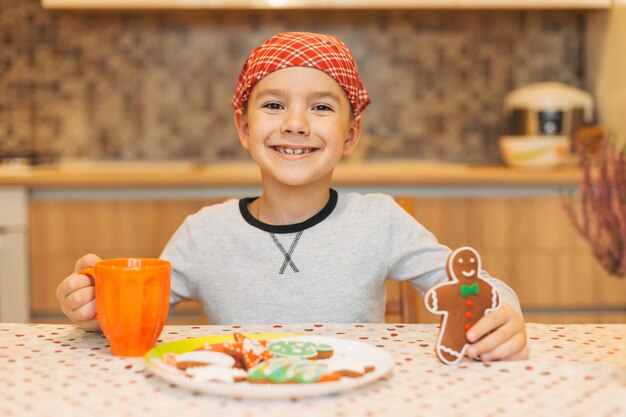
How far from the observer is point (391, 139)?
2996 millimetres

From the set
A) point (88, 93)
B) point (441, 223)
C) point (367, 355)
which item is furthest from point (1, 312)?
point (367, 355)

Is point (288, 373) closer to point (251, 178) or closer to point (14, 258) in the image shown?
point (251, 178)

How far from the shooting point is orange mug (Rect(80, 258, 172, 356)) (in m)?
0.81

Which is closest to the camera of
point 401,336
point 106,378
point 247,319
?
point 106,378

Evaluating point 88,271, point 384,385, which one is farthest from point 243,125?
point 384,385

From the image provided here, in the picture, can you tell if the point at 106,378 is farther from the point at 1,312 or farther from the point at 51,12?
the point at 51,12

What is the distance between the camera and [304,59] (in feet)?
3.95

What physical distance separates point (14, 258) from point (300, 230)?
1.44 m

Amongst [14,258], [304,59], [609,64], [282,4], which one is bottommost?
[14,258]

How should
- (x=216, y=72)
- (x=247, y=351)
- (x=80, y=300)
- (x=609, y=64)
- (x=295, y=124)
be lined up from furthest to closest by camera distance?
(x=216, y=72) → (x=609, y=64) → (x=295, y=124) → (x=80, y=300) → (x=247, y=351)

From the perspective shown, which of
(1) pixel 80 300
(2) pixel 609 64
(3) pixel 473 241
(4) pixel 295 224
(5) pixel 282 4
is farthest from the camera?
(2) pixel 609 64

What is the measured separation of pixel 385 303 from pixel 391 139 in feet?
5.67

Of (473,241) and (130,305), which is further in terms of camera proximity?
(473,241)

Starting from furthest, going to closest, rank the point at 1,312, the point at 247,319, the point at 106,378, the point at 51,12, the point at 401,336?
1. the point at 51,12
2. the point at 1,312
3. the point at 247,319
4. the point at 401,336
5. the point at 106,378
